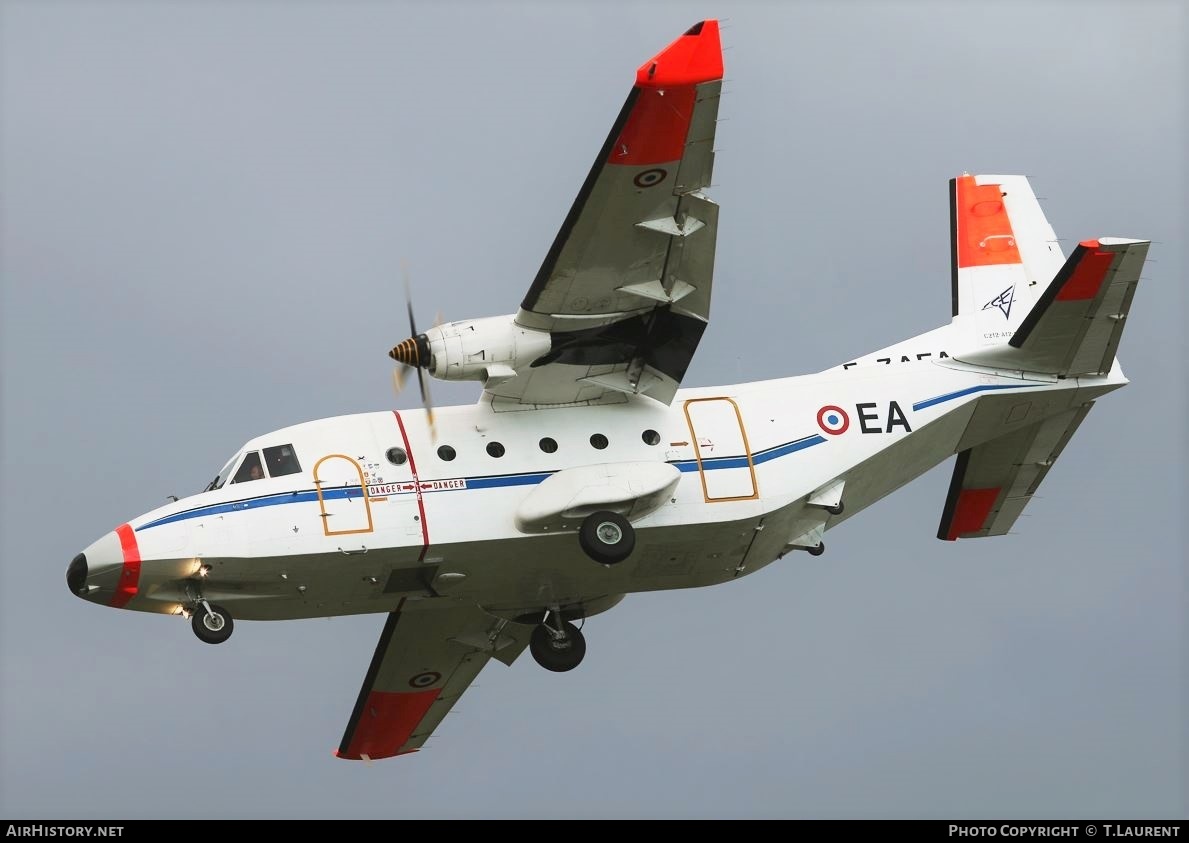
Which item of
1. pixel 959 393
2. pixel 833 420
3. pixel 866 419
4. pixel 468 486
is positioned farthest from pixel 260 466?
pixel 959 393

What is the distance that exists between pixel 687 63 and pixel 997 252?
7295 millimetres

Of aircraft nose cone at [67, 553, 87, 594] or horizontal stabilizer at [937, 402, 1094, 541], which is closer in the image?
aircraft nose cone at [67, 553, 87, 594]

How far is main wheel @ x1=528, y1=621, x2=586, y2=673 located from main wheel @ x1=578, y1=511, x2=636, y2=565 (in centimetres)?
230

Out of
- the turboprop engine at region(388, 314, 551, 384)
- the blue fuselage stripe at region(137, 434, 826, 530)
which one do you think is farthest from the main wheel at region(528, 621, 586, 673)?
the turboprop engine at region(388, 314, 551, 384)

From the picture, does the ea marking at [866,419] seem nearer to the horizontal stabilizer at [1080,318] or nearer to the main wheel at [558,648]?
the horizontal stabilizer at [1080,318]

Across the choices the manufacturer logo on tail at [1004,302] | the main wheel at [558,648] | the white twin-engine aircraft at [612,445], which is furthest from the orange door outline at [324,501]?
the manufacturer logo on tail at [1004,302]

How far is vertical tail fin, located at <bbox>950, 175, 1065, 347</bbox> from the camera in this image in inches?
994

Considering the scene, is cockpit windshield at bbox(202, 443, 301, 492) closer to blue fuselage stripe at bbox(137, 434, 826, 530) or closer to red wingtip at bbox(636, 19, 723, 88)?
blue fuselage stripe at bbox(137, 434, 826, 530)

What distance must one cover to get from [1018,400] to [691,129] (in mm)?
6163

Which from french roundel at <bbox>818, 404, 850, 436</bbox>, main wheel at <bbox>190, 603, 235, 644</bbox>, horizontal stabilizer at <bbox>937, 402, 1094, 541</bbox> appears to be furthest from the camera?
horizontal stabilizer at <bbox>937, 402, 1094, 541</bbox>

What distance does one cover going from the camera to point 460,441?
22531 mm

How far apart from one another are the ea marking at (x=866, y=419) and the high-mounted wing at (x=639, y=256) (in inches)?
74.0

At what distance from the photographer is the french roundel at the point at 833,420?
922 inches

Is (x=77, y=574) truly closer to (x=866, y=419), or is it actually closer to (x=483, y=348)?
(x=483, y=348)
